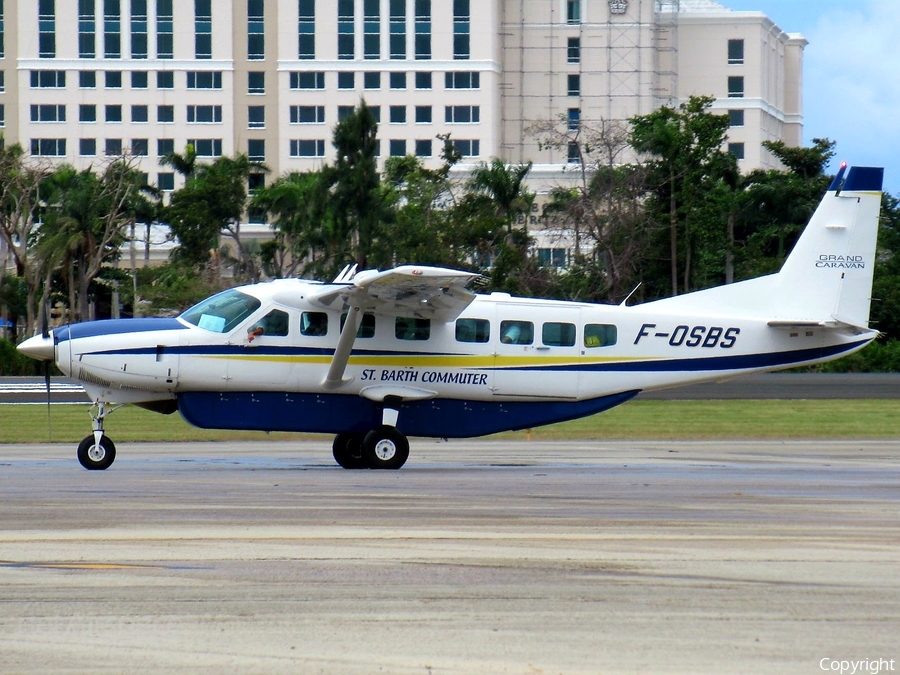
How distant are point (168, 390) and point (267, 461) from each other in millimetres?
2222

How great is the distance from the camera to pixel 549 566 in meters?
8.87

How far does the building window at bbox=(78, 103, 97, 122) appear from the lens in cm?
8875

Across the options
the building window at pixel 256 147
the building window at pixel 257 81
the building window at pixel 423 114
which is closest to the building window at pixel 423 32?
the building window at pixel 423 114

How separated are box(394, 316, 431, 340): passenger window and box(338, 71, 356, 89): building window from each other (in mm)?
72505

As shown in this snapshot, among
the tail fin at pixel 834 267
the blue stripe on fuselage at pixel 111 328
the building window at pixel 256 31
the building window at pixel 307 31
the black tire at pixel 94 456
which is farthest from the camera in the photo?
the building window at pixel 256 31

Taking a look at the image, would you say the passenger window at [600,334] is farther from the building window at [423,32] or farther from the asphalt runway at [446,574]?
the building window at [423,32]

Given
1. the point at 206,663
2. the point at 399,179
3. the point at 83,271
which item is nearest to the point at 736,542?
the point at 206,663

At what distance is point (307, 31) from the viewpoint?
8762cm

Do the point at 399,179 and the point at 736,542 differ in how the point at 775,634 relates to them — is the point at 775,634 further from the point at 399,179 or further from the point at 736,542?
the point at 399,179

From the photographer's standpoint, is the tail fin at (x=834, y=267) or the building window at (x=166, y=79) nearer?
the tail fin at (x=834, y=267)

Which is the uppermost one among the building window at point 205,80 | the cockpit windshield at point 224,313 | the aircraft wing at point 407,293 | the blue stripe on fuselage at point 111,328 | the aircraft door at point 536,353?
the building window at point 205,80

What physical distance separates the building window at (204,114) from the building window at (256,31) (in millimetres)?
4336

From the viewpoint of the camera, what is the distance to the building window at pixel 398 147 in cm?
8881

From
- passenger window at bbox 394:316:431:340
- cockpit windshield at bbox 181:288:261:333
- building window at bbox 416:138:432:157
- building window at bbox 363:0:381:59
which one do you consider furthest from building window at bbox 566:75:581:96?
cockpit windshield at bbox 181:288:261:333
